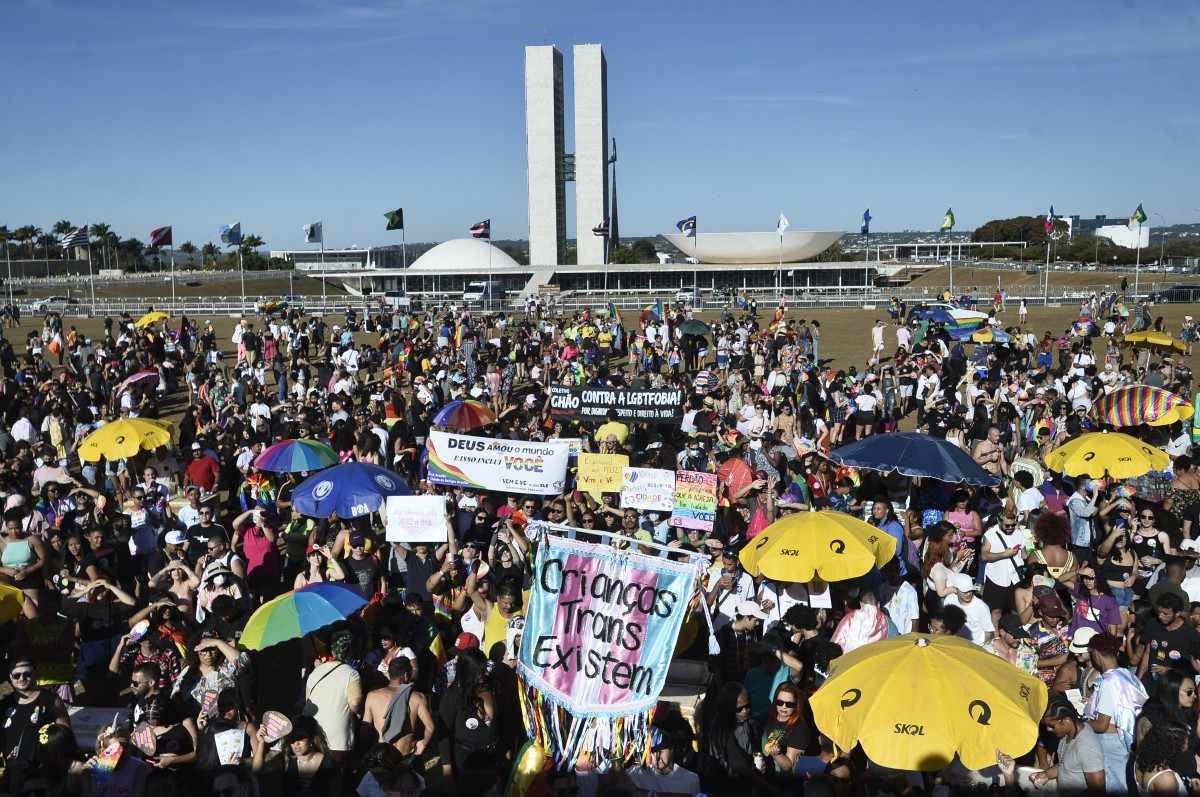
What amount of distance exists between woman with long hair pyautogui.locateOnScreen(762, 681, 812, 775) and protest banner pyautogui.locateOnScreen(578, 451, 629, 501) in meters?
4.66

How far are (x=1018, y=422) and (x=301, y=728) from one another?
12.7 meters

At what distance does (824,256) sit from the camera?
108 meters

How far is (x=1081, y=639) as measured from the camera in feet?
22.7

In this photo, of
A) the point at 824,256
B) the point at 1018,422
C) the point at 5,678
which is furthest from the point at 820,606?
the point at 824,256

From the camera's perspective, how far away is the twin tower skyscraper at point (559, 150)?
3637 inches

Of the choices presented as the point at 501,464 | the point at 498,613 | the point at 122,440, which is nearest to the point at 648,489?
the point at 501,464

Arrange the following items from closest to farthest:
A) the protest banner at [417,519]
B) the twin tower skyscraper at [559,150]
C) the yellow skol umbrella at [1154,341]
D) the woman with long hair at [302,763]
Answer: the woman with long hair at [302,763] < the protest banner at [417,519] < the yellow skol umbrella at [1154,341] < the twin tower skyscraper at [559,150]

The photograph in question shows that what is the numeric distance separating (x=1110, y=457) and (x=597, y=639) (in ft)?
22.3

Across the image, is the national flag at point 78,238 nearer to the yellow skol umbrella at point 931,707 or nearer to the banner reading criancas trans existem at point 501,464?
the banner reading criancas trans existem at point 501,464

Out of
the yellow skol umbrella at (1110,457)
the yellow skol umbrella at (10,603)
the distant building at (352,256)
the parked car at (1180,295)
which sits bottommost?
the yellow skol umbrella at (10,603)

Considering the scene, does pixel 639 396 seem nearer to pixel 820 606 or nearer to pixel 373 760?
pixel 820 606

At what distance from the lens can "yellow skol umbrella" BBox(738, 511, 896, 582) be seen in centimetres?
719

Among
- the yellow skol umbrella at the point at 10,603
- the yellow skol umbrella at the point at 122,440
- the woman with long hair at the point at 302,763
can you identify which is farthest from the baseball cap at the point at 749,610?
the yellow skol umbrella at the point at 122,440

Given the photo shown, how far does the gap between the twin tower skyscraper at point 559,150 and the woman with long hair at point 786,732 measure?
284ft
